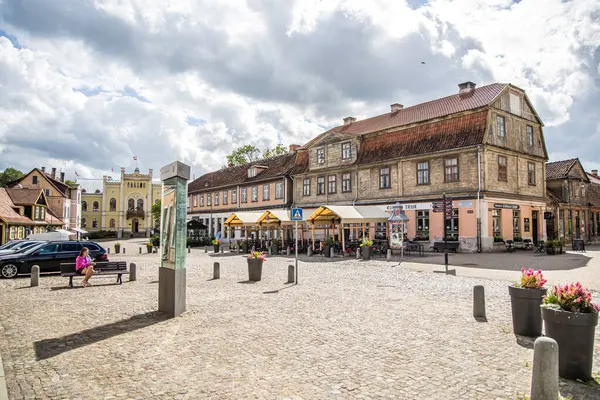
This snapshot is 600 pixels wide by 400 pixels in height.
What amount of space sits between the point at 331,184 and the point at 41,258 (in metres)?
25.2

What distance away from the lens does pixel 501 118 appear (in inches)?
1163

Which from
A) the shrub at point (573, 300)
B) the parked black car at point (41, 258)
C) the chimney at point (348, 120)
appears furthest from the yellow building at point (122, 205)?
the shrub at point (573, 300)

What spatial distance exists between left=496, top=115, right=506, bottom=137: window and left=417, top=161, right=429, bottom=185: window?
5149mm

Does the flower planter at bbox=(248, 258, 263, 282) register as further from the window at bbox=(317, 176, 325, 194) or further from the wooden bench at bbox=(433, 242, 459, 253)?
the window at bbox=(317, 176, 325, 194)

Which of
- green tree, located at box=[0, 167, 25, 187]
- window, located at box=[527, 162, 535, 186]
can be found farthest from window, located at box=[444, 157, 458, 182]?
green tree, located at box=[0, 167, 25, 187]

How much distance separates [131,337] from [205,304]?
10.7ft

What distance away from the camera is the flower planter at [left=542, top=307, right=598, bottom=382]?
562cm

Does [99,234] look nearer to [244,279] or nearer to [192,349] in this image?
[244,279]

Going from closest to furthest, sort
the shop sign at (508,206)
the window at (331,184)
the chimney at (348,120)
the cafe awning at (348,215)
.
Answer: the cafe awning at (348,215)
the shop sign at (508,206)
the window at (331,184)
the chimney at (348,120)

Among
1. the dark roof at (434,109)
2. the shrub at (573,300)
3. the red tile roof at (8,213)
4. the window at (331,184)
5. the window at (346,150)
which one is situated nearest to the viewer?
the shrub at (573,300)

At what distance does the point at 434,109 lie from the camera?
32844 millimetres

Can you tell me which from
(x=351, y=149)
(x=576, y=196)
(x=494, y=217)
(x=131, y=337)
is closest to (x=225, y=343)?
(x=131, y=337)

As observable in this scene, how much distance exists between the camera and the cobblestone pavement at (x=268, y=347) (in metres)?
5.30

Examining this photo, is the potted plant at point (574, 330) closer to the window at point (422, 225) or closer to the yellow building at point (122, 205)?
the window at point (422, 225)
